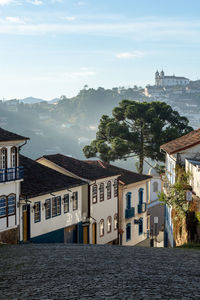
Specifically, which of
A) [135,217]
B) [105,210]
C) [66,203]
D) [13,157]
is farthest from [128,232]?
[13,157]

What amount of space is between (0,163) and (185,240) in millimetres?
12578

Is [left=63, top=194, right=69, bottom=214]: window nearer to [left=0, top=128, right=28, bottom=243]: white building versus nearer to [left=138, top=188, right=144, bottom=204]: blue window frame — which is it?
[left=0, top=128, right=28, bottom=243]: white building

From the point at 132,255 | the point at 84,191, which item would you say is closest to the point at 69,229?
the point at 84,191

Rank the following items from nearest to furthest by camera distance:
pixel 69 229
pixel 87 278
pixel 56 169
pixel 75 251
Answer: pixel 87 278 → pixel 75 251 → pixel 69 229 → pixel 56 169

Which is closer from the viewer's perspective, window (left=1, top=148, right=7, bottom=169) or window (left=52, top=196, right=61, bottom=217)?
window (left=1, top=148, right=7, bottom=169)

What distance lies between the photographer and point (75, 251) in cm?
2550

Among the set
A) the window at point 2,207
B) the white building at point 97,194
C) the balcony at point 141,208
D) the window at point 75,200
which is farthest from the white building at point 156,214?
the window at point 2,207

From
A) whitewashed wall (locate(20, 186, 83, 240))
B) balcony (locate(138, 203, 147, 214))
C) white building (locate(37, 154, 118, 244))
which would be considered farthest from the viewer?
balcony (locate(138, 203, 147, 214))

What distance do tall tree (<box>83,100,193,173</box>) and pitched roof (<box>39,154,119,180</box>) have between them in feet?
47.6

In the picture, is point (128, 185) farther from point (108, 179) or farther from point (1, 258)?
point (1, 258)

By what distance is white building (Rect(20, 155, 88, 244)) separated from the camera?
35.1 meters

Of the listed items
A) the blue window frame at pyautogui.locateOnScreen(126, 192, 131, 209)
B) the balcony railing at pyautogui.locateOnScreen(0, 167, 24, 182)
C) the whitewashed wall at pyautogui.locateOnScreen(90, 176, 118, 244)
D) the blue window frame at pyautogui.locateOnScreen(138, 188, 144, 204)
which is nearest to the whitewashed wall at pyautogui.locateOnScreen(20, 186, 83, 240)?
the whitewashed wall at pyautogui.locateOnScreen(90, 176, 118, 244)

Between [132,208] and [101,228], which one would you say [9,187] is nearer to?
[101,228]

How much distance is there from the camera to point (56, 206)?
3853 centimetres
